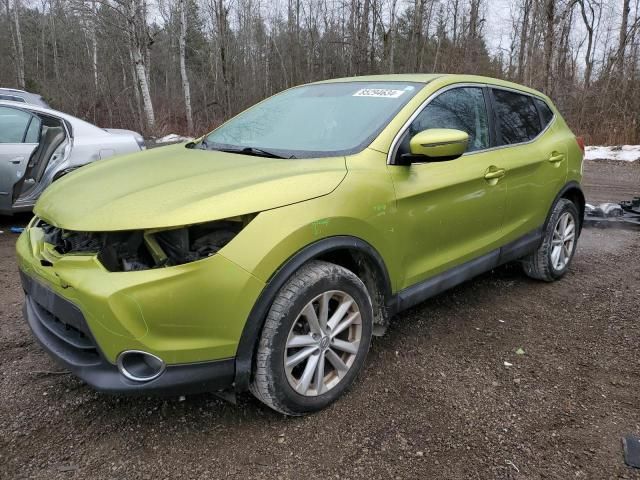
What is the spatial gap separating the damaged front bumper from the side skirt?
1.05 m

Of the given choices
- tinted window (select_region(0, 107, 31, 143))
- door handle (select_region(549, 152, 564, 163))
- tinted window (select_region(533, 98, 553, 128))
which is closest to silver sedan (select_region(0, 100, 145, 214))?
tinted window (select_region(0, 107, 31, 143))

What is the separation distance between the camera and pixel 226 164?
2574 millimetres

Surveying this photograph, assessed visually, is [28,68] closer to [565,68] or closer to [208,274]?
[565,68]

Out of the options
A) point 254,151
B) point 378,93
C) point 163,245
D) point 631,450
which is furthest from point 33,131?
point 631,450

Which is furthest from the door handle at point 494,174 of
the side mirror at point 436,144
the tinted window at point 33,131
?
the tinted window at point 33,131

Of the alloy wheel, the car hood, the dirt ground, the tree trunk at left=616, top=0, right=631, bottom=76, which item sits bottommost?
the dirt ground

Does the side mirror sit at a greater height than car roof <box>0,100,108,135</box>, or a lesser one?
lesser

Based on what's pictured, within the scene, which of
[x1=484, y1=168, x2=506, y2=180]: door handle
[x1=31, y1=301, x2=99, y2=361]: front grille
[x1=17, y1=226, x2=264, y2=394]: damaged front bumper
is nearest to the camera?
[x1=17, y1=226, x2=264, y2=394]: damaged front bumper

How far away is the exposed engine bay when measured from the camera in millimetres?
2008

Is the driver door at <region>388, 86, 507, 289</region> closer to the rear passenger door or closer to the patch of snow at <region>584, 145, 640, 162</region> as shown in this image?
the rear passenger door

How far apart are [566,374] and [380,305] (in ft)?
3.85

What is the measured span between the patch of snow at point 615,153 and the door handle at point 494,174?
→ 11039mm

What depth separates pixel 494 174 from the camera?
329 centimetres

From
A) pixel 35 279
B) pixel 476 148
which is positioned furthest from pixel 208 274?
pixel 476 148
